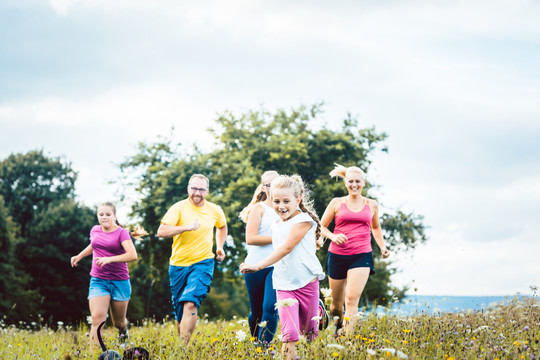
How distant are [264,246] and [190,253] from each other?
1.47 metres

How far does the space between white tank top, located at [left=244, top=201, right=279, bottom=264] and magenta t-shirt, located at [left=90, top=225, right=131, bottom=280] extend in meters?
2.15

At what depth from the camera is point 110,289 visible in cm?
747

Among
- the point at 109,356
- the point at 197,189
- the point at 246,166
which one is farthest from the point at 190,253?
the point at 246,166

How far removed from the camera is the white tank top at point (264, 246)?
6.12 m

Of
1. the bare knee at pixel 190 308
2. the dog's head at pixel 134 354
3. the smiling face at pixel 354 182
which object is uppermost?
the smiling face at pixel 354 182

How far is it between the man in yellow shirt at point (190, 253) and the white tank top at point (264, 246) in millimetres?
1089

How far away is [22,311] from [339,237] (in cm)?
2331

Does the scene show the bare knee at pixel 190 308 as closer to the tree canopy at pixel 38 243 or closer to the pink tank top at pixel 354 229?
the pink tank top at pixel 354 229

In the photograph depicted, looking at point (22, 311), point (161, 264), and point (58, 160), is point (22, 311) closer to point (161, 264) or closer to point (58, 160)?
point (161, 264)

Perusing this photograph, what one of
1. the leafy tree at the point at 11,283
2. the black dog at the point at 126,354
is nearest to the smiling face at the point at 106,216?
the black dog at the point at 126,354

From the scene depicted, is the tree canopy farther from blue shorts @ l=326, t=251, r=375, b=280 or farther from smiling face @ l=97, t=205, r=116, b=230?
blue shorts @ l=326, t=251, r=375, b=280

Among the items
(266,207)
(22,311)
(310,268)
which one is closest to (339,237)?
(266,207)

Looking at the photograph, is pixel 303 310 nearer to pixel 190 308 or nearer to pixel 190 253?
pixel 190 308

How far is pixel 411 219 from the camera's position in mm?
23797
